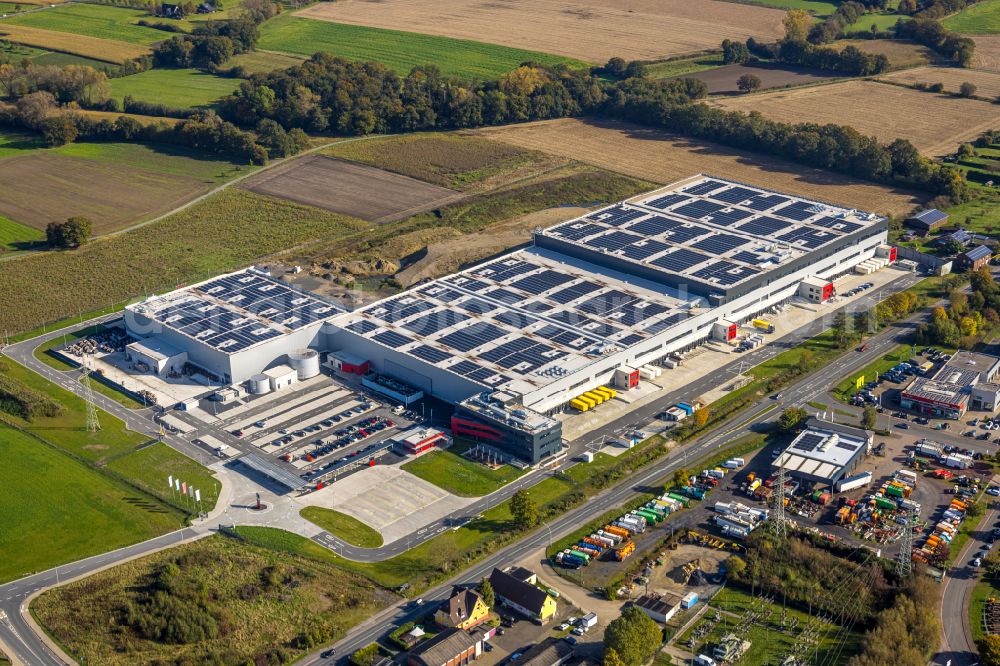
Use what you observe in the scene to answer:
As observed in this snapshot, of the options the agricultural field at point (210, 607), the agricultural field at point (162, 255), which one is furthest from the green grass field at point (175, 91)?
the agricultural field at point (210, 607)

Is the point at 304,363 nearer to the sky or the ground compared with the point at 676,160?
nearer to the ground

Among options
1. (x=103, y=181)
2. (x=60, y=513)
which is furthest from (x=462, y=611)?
(x=103, y=181)

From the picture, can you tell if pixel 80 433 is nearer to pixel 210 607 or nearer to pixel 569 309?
pixel 210 607

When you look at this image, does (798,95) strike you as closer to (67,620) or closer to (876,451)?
(876,451)

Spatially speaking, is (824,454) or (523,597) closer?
(523,597)

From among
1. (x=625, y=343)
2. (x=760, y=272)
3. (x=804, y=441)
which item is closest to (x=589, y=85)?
(x=760, y=272)

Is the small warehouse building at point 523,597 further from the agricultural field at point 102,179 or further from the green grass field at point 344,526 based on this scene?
the agricultural field at point 102,179
